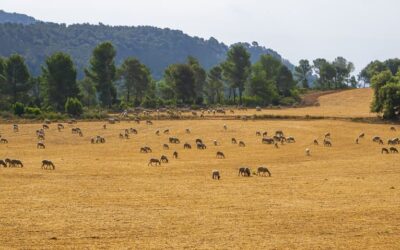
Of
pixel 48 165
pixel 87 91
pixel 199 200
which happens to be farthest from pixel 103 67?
pixel 199 200

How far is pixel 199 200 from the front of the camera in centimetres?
2833

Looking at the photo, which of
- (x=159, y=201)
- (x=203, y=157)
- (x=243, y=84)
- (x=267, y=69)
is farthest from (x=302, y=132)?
(x=267, y=69)

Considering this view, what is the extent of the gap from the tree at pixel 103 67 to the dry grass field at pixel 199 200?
66.6 metres

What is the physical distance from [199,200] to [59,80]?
288 ft

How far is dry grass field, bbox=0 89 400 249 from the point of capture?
20531 mm

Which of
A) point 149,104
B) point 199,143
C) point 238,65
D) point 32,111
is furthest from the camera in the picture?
point 238,65

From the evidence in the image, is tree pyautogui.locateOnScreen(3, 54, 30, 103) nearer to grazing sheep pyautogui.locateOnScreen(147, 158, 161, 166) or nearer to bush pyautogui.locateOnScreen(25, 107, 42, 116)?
bush pyautogui.locateOnScreen(25, 107, 42, 116)

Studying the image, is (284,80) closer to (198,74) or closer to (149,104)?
(198,74)

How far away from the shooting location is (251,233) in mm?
21547

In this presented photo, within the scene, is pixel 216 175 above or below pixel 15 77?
below

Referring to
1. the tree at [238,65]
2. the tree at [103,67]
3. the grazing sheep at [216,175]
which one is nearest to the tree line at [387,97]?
the tree at [238,65]

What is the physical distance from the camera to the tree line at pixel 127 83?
110312 mm

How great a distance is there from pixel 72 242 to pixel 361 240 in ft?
35.4

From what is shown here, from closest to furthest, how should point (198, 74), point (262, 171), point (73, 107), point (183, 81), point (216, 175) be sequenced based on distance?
point (216, 175), point (262, 171), point (73, 107), point (183, 81), point (198, 74)
